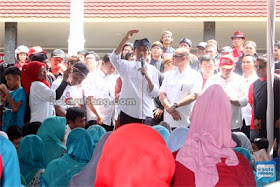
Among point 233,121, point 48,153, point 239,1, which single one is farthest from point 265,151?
point 48,153

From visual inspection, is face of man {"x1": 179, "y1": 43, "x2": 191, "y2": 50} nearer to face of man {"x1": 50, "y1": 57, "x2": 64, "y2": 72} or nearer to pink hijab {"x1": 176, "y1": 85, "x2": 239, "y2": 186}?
face of man {"x1": 50, "y1": 57, "x2": 64, "y2": 72}

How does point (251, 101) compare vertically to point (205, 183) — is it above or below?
above

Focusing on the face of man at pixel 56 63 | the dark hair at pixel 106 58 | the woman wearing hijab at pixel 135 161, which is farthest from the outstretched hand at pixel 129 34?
the woman wearing hijab at pixel 135 161

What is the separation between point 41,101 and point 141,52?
1.09 meters

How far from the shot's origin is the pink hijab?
12.1 feet

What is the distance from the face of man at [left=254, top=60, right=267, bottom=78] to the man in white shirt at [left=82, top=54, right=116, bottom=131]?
138 cm

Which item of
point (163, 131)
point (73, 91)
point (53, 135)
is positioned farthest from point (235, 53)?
point (53, 135)

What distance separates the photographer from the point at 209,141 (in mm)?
3867

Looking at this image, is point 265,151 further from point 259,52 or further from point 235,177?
point 235,177

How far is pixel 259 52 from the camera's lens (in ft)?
19.9

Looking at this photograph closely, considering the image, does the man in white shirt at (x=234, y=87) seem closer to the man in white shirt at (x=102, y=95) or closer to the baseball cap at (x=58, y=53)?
the man in white shirt at (x=102, y=95)

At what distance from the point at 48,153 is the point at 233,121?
1699mm

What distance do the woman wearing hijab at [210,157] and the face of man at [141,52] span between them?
2.11m

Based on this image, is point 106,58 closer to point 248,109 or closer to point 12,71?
Result: point 12,71
